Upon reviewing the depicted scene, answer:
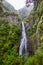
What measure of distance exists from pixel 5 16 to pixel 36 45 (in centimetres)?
702

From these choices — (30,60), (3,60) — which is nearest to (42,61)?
(30,60)

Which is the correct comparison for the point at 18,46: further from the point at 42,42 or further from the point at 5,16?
the point at 5,16

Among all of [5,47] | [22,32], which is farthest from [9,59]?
[22,32]

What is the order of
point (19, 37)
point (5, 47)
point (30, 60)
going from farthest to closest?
point (19, 37) < point (5, 47) < point (30, 60)

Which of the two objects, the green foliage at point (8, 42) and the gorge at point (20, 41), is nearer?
the gorge at point (20, 41)

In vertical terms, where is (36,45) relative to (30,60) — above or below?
above

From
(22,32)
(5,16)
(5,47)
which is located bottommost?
(5,47)

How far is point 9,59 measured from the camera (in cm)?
1371

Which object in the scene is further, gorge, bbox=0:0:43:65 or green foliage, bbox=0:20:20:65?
green foliage, bbox=0:20:20:65

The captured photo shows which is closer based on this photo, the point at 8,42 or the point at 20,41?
the point at 8,42

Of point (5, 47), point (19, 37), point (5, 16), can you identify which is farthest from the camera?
point (5, 16)

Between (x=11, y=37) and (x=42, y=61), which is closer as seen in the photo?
(x=42, y=61)

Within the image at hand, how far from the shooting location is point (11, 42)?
15.7 meters

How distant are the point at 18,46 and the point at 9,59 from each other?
2.11 meters
